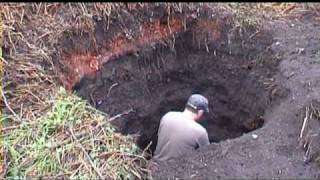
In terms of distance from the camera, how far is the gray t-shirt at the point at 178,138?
5.61 m

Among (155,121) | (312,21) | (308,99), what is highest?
(312,21)

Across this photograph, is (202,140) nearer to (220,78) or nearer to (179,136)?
(179,136)

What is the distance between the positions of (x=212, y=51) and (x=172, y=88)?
741 mm

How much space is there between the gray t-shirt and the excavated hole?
1175 millimetres

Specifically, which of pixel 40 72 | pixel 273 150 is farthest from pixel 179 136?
pixel 40 72

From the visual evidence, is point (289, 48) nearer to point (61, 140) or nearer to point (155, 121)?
point (155, 121)

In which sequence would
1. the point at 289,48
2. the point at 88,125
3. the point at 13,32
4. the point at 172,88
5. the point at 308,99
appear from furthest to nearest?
the point at 172,88, the point at 289,48, the point at 13,32, the point at 308,99, the point at 88,125

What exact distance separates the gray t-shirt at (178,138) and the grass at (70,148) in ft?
2.04

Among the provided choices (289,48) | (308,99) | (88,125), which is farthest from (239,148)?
(289,48)

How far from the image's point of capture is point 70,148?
4.89m

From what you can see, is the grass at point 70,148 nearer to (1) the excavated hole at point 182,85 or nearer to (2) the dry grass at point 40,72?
(2) the dry grass at point 40,72

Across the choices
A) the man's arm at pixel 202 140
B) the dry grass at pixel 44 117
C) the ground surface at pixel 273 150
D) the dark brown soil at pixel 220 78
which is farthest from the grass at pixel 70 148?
the dark brown soil at pixel 220 78

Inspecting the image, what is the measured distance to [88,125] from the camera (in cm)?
516

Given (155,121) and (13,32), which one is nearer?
(13,32)
